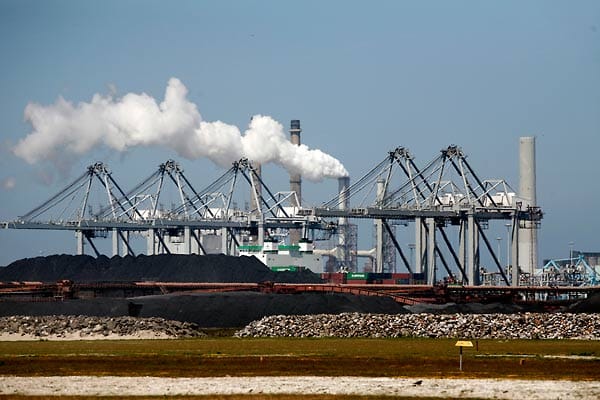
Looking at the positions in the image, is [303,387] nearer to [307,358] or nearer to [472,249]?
[307,358]

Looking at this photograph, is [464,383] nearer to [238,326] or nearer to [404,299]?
[238,326]

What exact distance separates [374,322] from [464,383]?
33.7 meters

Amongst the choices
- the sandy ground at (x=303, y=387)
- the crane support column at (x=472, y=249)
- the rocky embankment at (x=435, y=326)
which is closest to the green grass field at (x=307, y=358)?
the sandy ground at (x=303, y=387)

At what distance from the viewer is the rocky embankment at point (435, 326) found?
226 ft

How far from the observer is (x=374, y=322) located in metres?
72.8

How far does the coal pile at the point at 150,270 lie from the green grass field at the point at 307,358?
3634 inches

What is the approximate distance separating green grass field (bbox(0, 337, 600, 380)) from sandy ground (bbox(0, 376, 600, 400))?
1.98 metres

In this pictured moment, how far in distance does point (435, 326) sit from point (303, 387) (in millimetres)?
33255

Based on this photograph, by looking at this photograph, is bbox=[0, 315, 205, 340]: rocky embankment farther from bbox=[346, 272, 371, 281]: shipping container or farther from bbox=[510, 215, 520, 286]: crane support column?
bbox=[346, 272, 371, 281]: shipping container

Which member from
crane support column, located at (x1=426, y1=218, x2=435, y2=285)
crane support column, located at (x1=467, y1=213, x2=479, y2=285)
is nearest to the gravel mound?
crane support column, located at (x1=467, y1=213, x2=479, y2=285)

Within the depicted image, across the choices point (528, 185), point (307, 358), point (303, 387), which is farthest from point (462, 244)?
point (303, 387)

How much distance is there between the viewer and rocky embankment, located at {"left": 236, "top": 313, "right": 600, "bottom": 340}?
68.8 metres

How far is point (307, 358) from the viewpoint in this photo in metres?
50.4

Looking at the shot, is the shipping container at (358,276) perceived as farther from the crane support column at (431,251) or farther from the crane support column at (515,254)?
the crane support column at (515,254)
